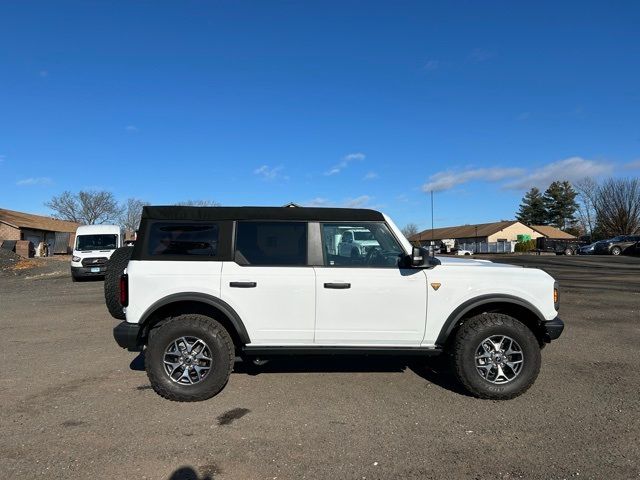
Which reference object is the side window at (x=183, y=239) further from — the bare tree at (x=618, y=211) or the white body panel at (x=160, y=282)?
the bare tree at (x=618, y=211)

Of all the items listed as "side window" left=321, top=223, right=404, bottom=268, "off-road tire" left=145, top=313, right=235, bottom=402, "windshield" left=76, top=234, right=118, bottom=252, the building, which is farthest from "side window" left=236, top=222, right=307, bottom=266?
the building

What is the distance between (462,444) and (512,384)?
1247 millimetres

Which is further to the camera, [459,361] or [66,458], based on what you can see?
[459,361]

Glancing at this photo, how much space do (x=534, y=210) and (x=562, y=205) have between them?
5.03m

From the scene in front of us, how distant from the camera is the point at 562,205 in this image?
302 ft

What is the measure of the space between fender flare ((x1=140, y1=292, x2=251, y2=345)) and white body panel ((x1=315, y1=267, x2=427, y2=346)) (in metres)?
0.81

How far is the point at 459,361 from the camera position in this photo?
4.77 m

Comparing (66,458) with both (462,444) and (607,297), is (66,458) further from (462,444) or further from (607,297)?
(607,297)

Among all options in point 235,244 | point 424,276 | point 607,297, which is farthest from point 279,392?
point 607,297

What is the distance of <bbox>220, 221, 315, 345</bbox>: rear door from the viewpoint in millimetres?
4816

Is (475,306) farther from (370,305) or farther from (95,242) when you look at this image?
(95,242)

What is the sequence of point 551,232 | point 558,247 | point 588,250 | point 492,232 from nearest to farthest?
point 588,250 → point 558,247 → point 492,232 → point 551,232

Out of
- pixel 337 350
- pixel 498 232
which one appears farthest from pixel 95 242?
pixel 498 232

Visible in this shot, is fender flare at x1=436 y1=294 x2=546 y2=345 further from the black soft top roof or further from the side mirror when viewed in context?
the black soft top roof
